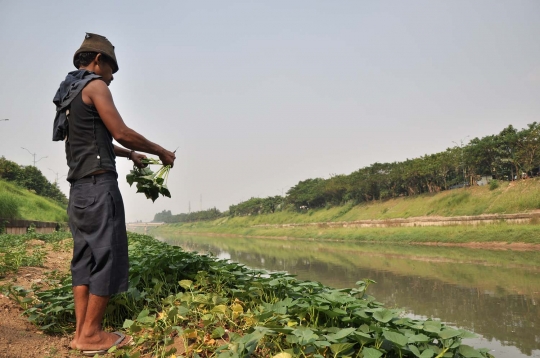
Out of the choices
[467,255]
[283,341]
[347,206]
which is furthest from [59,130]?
[347,206]

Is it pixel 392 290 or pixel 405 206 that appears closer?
pixel 392 290

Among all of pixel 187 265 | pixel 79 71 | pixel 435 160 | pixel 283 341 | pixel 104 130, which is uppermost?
pixel 435 160

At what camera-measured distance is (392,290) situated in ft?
27.8

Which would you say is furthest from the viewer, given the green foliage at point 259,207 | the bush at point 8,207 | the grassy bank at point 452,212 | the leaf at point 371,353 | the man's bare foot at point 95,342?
the green foliage at point 259,207

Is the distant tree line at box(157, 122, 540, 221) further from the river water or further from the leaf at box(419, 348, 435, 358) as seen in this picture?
the leaf at box(419, 348, 435, 358)

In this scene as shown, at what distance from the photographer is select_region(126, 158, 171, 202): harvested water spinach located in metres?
2.60

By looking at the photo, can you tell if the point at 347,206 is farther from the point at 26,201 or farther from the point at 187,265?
the point at 187,265

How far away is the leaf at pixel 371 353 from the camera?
1622 millimetres

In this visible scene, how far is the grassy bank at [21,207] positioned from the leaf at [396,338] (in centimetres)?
1439

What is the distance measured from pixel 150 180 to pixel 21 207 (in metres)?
16.3

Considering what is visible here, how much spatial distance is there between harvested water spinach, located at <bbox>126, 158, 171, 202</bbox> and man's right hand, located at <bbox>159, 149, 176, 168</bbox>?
6.5 inches

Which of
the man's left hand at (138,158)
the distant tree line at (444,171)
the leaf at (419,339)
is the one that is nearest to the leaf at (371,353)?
the leaf at (419,339)

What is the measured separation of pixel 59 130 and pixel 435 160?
3151cm

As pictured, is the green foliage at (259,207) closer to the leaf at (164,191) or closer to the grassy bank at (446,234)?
the grassy bank at (446,234)
